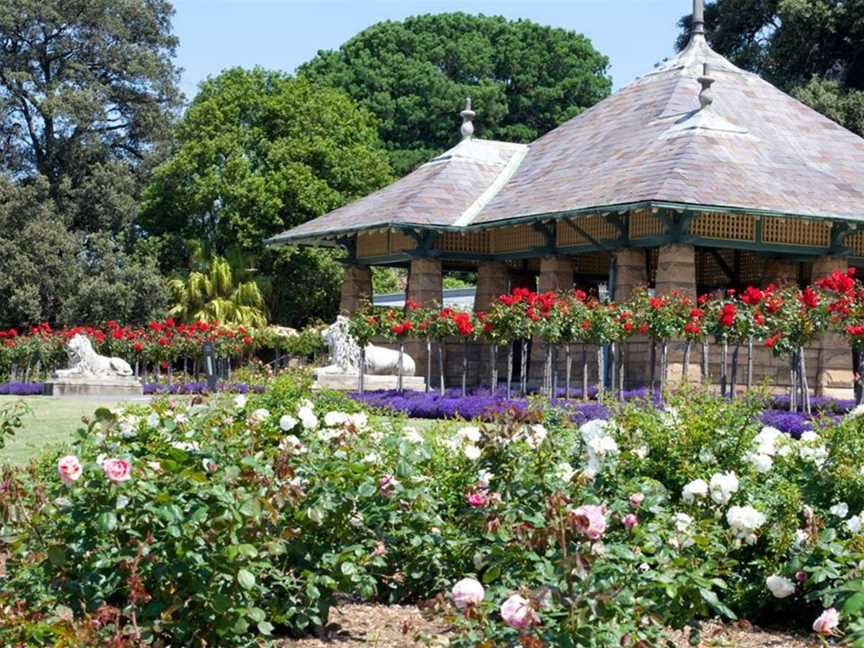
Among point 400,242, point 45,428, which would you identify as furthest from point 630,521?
point 400,242

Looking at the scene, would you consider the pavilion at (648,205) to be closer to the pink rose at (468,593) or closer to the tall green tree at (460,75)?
the pink rose at (468,593)

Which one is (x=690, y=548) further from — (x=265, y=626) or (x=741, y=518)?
(x=265, y=626)

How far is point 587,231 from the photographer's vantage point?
986 inches

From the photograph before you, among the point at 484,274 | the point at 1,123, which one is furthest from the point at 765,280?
the point at 1,123

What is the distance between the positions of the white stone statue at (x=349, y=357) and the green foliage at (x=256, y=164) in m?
14.7

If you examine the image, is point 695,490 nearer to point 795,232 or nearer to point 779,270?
point 795,232

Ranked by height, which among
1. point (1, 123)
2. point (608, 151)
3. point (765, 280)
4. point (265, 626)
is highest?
point (1, 123)

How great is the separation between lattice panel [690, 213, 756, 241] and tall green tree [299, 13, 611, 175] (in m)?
30.8

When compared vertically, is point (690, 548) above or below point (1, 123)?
below

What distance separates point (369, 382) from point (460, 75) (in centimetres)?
3298

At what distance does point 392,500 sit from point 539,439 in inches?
30.1

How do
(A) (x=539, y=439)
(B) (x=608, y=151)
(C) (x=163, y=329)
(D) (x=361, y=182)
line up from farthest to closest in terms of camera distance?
(D) (x=361, y=182) → (C) (x=163, y=329) → (B) (x=608, y=151) → (A) (x=539, y=439)

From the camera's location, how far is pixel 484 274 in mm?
29109

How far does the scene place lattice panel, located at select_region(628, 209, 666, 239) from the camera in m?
22.7
